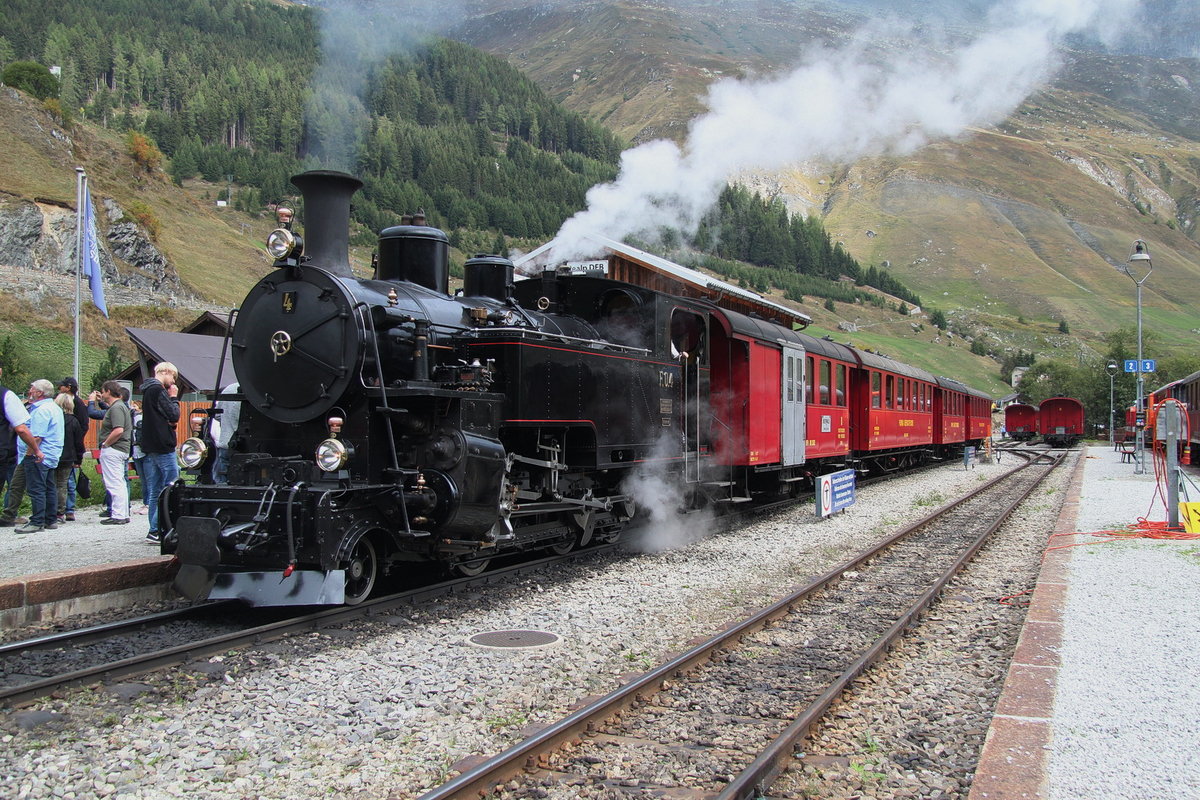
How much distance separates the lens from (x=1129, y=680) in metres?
4.98

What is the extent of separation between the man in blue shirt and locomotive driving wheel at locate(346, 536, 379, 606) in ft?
15.3

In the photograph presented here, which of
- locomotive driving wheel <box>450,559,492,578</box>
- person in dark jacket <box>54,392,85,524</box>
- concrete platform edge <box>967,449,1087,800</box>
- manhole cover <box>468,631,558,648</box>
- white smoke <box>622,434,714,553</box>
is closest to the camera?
concrete platform edge <box>967,449,1087,800</box>

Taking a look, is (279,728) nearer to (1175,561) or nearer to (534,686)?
(534,686)

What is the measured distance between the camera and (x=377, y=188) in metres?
82.6

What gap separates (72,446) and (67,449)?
69 mm

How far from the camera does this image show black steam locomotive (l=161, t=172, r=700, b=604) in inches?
240

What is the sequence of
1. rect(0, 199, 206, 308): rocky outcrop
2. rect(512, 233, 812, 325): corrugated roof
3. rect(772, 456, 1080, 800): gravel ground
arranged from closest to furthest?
rect(772, 456, 1080, 800): gravel ground, rect(512, 233, 812, 325): corrugated roof, rect(0, 199, 206, 308): rocky outcrop

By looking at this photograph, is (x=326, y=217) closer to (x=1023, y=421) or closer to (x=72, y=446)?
(x=72, y=446)

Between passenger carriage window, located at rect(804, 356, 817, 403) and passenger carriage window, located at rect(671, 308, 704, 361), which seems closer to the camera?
passenger carriage window, located at rect(671, 308, 704, 361)

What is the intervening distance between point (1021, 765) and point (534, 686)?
8.69 feet

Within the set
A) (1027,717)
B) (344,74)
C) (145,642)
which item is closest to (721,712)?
(1027,717)

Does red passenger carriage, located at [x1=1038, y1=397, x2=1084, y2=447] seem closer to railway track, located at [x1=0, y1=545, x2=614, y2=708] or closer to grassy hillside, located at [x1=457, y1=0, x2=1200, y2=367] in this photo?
railway track, located at [x1=0, y1=545, x2=614, y2=708]

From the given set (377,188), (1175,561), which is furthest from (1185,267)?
(1175,561)

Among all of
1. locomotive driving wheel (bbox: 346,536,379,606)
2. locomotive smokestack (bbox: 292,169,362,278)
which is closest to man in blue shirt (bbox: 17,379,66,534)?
locomotive smokestack (bbox: 292,169,362,278)
